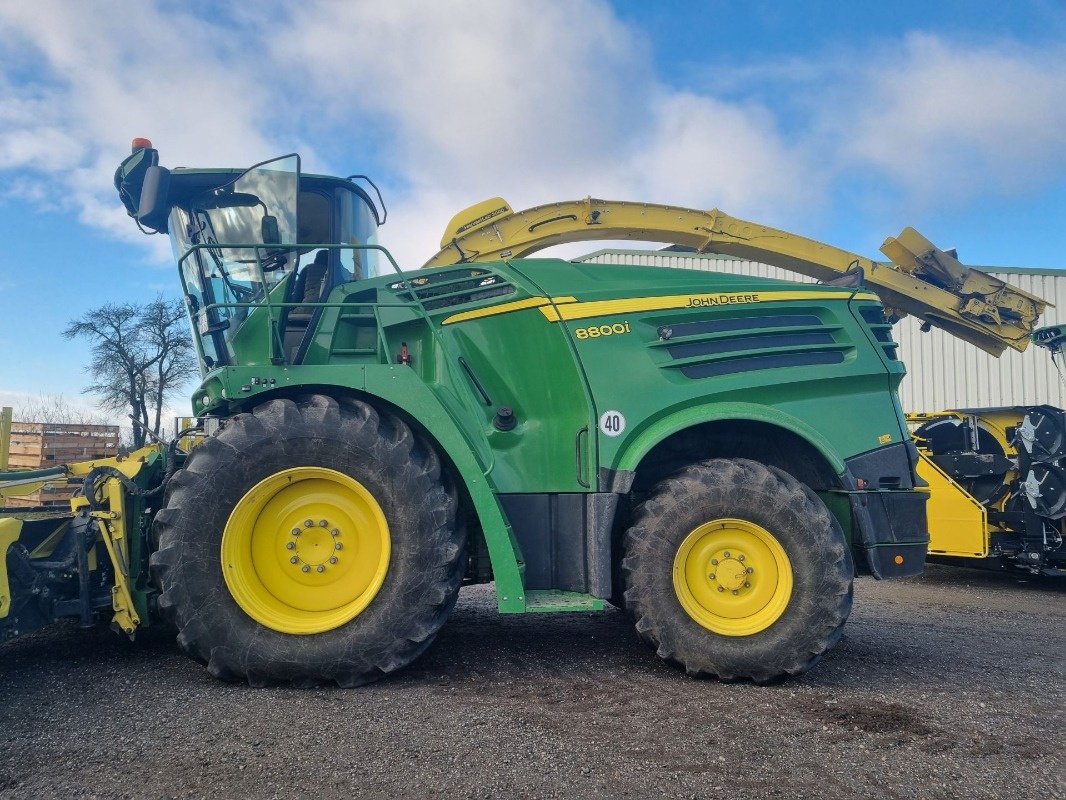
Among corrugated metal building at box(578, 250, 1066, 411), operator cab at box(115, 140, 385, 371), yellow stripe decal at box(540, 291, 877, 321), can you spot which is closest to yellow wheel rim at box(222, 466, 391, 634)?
operator cab at box(115, 140, 385, 371)

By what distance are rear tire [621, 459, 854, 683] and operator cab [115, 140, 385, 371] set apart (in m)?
2.33

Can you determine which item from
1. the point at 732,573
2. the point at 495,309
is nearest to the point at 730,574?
the point at 732,573

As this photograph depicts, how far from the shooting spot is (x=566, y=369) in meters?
4.34

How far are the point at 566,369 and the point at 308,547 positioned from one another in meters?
1.69

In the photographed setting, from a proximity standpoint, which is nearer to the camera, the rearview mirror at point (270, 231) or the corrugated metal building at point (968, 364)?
the rearview mirror at point (270, 231)

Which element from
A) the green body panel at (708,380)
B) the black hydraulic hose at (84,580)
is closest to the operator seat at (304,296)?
the green body panel at (708,380)

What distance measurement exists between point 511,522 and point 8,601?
248 centimetres

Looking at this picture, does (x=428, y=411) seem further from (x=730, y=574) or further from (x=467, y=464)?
(x=730, y=574)

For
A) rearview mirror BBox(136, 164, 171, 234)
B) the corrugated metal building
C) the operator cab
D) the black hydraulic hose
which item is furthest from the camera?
the corrugated metal building

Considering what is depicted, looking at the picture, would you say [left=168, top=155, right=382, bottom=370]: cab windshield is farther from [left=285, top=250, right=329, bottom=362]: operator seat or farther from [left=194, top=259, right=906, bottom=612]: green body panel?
[left=194, top=259, right=906, bottom=612]: green body panel

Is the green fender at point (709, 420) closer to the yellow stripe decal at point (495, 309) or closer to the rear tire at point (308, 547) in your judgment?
the yellow stripe decal at point (495, 309)

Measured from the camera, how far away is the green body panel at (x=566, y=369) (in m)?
4.26

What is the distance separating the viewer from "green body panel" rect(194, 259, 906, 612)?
4.26 metres

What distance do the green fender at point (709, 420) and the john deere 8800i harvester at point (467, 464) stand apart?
2 centimetres
